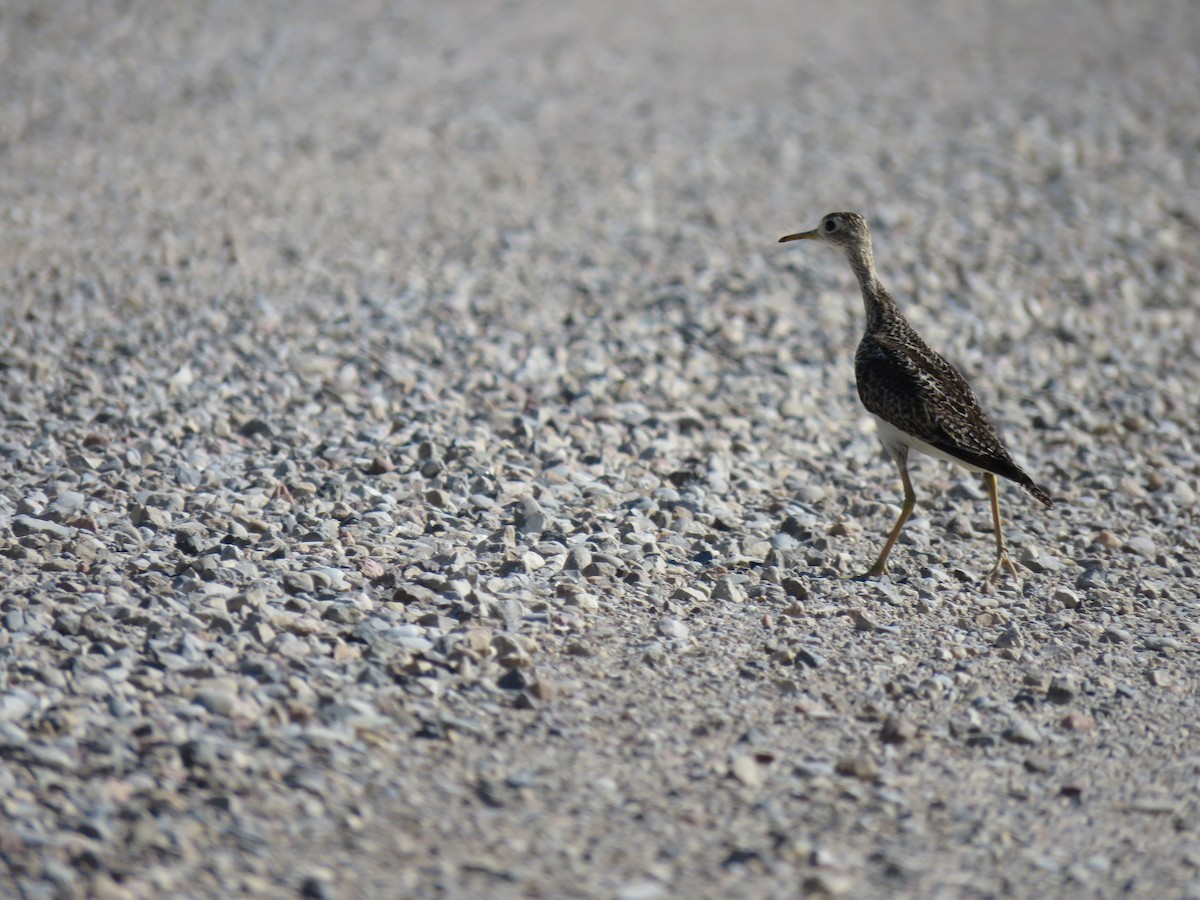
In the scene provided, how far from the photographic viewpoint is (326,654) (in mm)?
6621

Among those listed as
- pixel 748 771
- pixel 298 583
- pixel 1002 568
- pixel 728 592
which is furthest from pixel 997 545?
pixel 298 583

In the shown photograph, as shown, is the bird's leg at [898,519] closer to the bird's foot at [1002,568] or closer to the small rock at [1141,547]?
the bird's foot at [1002,568]

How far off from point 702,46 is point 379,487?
16241 millimetres

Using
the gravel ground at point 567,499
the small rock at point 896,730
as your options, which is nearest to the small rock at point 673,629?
the gravel ground at point 567,499

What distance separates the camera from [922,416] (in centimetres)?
828

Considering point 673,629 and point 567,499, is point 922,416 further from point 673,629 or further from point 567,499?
point 567,499

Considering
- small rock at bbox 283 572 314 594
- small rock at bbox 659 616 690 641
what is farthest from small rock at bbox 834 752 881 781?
small rock at bbox 283 572 314 594

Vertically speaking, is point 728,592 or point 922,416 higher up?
point 922,416

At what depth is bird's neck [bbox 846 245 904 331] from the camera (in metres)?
9.38

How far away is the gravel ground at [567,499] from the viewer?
219 inches

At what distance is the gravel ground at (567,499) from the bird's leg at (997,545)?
7.1 inches

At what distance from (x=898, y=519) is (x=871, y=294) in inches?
73.6

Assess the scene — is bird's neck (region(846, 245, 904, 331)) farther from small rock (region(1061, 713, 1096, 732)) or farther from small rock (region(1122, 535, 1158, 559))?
small rock (region(1061, 713, 1096, 732))

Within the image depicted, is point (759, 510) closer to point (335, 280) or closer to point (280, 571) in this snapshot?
point (280, 571)
